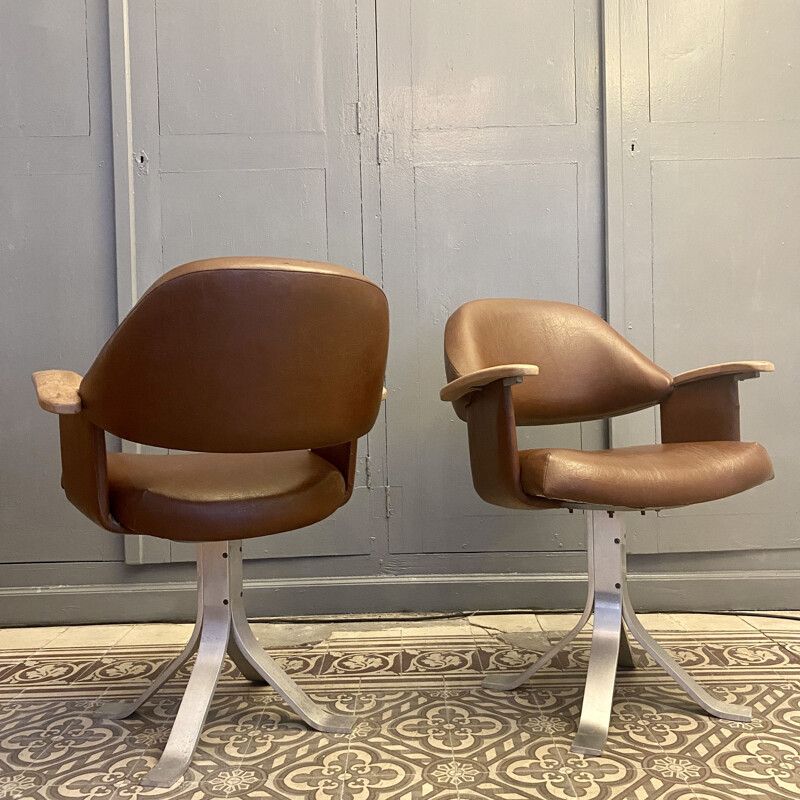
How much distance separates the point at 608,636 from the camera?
1.54 m

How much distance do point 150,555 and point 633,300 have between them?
1.80m

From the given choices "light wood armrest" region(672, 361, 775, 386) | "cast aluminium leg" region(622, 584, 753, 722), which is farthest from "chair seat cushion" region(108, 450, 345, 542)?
"light wood armrest" region(672, 361, 775, 386)

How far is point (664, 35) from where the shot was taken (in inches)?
90.3

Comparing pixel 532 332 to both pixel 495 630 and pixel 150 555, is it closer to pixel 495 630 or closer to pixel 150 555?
pixel 495 630

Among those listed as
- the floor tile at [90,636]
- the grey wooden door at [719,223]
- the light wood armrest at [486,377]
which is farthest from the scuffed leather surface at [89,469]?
the grey wooden door at [719,223]

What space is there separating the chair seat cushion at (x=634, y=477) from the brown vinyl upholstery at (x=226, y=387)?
0.37 meters

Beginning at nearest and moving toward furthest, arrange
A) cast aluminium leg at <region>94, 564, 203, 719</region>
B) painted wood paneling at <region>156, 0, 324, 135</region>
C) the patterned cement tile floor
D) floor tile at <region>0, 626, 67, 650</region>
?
1. the patterned cement tile floor
2. cast aluminium leg at <region>94, 564, 203, 719</region>
3. floor tile at <region>0, 626, 67, 650</region>
4. painted wood paneling at <region>156, 0, 324, 135</region>

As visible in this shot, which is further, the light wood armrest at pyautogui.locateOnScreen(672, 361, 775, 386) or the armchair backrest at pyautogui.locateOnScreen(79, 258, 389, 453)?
the light wood armrest at pyautogui.locateOnScreen(672, 361, 775, 386)

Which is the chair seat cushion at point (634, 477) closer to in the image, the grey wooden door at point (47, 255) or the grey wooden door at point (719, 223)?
the grey wooden door at point (719, 223)

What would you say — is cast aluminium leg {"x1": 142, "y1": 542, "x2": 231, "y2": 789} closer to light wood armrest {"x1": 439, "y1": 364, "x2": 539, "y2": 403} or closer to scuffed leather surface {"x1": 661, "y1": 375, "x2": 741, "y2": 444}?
light wood armrest {"x1": 439, "y1": 364, "x2": 539, "y2": 403}

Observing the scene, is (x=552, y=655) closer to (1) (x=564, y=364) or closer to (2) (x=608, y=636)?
(2) (x=608, y=636)

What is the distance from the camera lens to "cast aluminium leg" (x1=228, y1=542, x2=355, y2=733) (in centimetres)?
151

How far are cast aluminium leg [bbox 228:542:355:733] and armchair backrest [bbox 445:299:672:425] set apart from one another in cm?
85

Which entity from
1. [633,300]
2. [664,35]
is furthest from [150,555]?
[664,35]
